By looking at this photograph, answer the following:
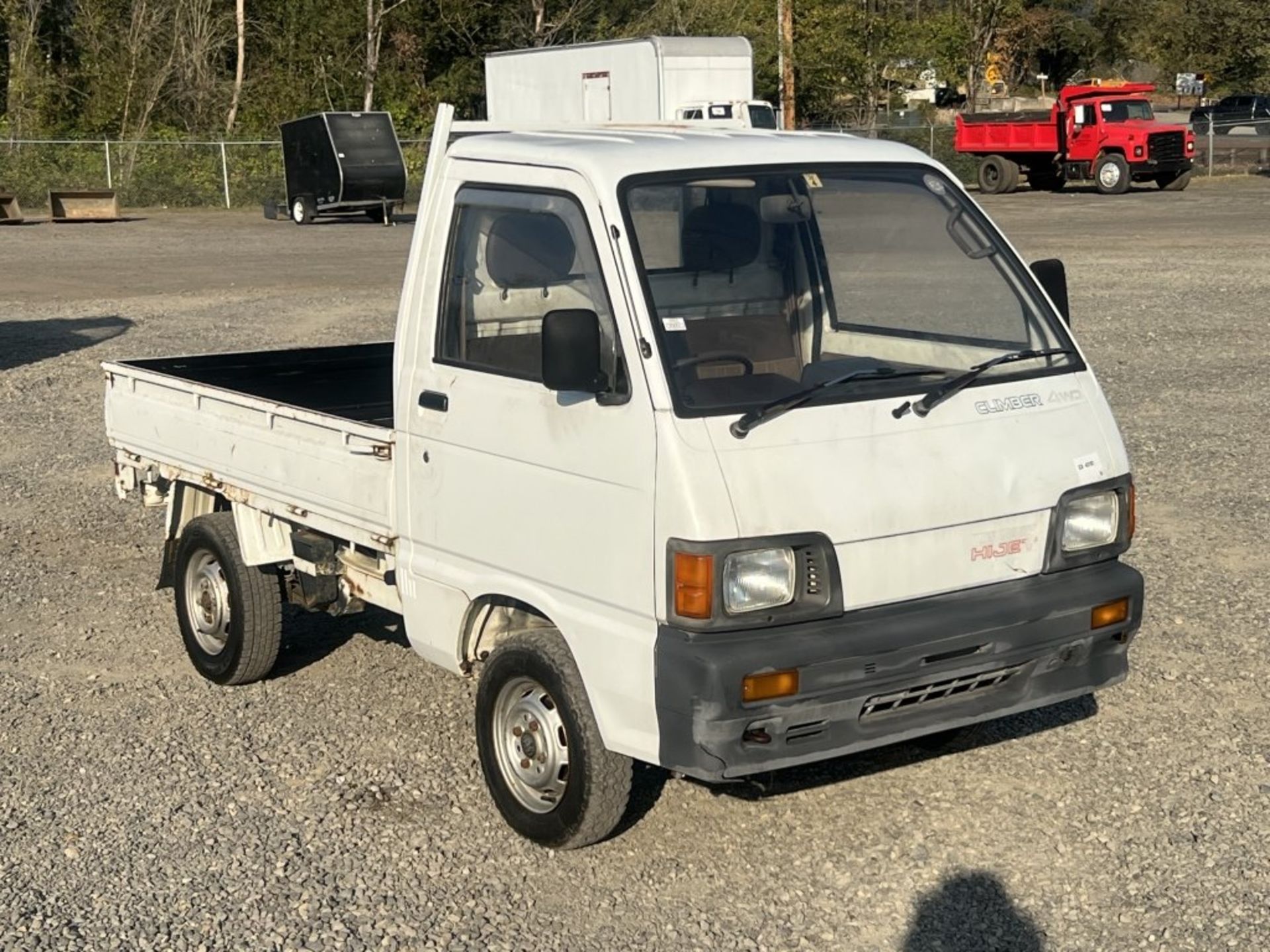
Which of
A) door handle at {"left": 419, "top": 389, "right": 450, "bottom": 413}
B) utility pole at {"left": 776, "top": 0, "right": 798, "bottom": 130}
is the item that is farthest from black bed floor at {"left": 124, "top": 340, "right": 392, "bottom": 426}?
utility pole at {"left": 776, "top": 0, "right": 798, "bottom": 130}

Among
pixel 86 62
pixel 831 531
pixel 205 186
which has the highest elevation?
pixel 86 62

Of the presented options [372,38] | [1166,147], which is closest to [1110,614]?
[1166,147]

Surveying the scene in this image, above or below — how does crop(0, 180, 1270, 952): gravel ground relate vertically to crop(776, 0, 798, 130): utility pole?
below

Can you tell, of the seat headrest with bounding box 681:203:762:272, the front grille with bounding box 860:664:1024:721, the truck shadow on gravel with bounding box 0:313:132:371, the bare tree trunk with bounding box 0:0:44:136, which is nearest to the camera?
the front grille with bounding box 860:664:1024:721

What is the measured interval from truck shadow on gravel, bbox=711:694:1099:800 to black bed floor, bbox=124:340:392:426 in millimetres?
2754

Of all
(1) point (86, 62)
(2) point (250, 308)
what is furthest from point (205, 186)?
(2) point (250, 308)

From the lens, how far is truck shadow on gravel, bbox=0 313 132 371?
16844mm

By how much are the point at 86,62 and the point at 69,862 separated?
163 feet

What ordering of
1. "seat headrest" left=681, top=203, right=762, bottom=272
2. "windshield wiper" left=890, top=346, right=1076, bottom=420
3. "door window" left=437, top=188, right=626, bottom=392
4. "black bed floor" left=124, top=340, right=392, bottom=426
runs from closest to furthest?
"windshield wiper" left=890, top=346, right=1076, bottom=420
"door window" left=437, top=188, right=626, bottom=392
"seat headrest" left=681, top=203, right=762, bottom=272
"black bed floor" left=124, top=340, right=392, bottom=426

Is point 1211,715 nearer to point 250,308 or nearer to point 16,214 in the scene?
point 250,308

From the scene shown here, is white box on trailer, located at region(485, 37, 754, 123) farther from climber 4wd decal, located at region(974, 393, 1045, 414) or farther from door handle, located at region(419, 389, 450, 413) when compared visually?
climber 4wd decal, located at region(974, 393, 1045, 414)

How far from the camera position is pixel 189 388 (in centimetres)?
698

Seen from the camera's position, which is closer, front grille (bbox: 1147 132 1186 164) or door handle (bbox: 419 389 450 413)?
door handle (bbox: 419 389 450 413)

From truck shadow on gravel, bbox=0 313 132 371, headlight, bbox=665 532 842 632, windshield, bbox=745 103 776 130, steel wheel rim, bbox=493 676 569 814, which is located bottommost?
steel wheel rim, bbox=493 676 569 814
